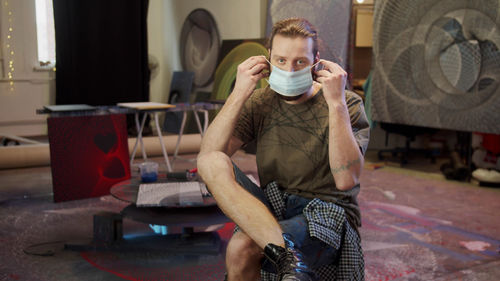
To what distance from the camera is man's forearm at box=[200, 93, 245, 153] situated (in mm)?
1676

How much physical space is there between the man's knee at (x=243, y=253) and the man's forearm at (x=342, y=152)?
1.06 ft

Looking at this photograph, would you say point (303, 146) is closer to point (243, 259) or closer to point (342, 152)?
point (342, 152)

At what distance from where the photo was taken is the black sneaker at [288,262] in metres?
1.32

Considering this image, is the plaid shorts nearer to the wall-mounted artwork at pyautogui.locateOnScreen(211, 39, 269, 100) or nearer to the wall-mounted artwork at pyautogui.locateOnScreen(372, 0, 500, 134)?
the wall-mounted artwork at pyautogui.locateOnScreen(372, 0, 500, 134)

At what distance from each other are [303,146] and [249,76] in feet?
0.94

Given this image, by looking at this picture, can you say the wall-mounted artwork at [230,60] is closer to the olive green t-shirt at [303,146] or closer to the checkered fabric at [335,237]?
the olive green t-shirt at [303,146]

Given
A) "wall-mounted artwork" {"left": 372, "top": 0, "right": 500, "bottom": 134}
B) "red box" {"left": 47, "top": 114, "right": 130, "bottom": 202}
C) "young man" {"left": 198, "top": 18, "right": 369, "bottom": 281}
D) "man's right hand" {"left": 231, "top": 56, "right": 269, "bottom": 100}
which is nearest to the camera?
"young man" {"left": 198, "top": 18, "right": 369, "bottom": 281}

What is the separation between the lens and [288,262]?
135 centimetres

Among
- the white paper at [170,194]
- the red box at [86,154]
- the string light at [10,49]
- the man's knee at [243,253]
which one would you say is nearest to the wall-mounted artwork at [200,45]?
the string light at [10,49]

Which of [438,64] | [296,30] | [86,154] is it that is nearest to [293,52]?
[296,30]

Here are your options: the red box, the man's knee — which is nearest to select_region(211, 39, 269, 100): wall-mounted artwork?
the red box

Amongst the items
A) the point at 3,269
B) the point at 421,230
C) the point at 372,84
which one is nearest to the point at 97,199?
the point at 3,269

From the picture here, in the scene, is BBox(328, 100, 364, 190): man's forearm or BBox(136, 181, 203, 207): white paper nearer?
BBox(328, 100, 364, 190): man's forearm

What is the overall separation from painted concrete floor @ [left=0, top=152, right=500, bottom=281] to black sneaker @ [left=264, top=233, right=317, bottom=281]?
960 millimetres
